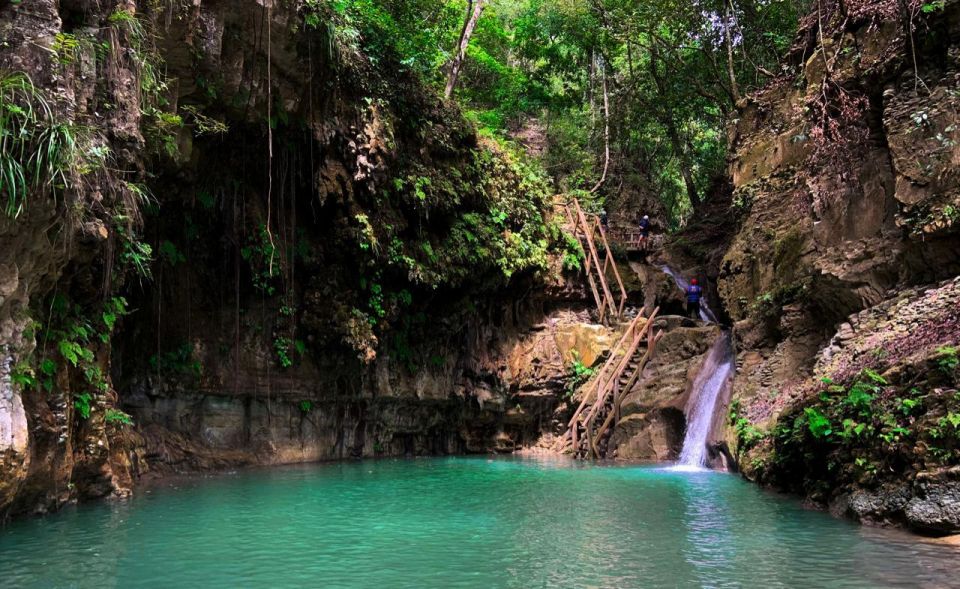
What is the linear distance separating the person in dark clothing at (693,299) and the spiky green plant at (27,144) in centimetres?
1655

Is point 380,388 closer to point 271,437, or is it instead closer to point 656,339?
point 271,437

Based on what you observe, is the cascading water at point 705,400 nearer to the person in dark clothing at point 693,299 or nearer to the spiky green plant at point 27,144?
the person in dark clothing at point 693,299

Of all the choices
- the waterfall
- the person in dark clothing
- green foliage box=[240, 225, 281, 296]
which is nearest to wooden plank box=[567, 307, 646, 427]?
the person in dark clothing

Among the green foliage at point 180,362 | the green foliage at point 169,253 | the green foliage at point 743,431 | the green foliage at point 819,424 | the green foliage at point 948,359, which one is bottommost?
the green foliage at point 743,431

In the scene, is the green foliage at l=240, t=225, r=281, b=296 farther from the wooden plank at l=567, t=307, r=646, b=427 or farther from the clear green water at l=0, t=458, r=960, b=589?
the wooden plank at l=567, t=307, r=646, b=427

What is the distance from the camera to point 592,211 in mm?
23391

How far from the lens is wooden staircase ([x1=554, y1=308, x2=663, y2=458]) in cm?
1678

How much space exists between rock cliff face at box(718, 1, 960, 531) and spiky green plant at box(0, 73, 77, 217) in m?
8.96

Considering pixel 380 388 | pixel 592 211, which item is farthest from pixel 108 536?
pixel 592 211

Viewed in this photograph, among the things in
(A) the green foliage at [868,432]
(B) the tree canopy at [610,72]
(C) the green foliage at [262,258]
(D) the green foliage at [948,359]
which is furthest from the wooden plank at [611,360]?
(D) the green foliage at [948,359]

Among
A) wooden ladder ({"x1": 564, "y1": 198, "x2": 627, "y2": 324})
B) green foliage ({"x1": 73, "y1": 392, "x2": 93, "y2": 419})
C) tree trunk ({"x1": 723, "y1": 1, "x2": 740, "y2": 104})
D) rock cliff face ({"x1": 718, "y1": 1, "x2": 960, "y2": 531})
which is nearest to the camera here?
green foliage ({"x1": 73, "y1": 392, "x2": 93, "y2": 419})

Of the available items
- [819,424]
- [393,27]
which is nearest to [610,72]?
[393,27]

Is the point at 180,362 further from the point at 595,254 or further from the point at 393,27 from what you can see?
the point at 595,254

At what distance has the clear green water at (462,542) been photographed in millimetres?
5703
